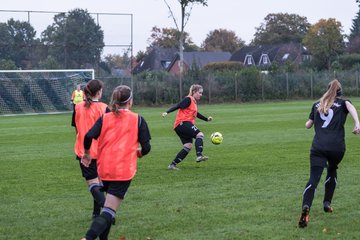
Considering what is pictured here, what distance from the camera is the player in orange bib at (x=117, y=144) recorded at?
22.6 feet

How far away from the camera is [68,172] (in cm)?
1340

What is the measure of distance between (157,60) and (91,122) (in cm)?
8741

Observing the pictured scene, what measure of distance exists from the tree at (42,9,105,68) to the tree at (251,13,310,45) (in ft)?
213

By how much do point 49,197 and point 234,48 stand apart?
103346 mm

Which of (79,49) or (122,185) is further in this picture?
(79,49)

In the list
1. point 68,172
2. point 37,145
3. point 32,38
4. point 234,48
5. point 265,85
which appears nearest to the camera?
point 68,172

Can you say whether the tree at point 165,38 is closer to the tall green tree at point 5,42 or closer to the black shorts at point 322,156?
the tall green tree at point 5,42

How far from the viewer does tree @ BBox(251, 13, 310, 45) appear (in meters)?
106

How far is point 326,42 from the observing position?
260 feet

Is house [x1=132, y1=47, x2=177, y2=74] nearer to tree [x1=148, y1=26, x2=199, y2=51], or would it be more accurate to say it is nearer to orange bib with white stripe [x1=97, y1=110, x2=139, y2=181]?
tree [x1=148, y1=26, x2=199, y2=51]

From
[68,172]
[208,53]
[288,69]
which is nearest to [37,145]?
[68,172]

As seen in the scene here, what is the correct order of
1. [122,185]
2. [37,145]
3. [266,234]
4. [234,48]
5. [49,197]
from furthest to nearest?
[234,48] < [37,145] < [49,197] < [266,234] < [122,185]

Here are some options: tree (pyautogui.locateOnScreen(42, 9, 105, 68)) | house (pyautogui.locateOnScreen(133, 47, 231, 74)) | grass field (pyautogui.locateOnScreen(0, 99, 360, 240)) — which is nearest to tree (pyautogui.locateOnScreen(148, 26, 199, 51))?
house (pyautogui.locateOnScreen(133, 47, 231, 74))

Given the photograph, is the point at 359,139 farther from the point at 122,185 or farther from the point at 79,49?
the point at 79,49
